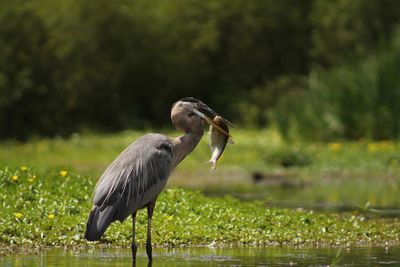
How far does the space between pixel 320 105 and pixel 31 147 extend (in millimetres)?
6953

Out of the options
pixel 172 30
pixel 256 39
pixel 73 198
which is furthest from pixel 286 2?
pixel 73 198

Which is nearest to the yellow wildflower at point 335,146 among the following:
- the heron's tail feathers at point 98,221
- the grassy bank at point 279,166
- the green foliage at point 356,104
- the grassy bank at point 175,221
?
the grassy bank at point 279,166

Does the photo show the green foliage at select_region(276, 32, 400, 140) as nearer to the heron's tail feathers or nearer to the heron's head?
the heron's head

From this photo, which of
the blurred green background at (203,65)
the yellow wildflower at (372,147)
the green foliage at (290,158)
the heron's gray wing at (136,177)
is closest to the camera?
the heron's gray wing at (136,177)

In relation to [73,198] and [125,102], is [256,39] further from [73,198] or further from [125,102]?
[73,198]

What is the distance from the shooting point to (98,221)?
10.4 metres

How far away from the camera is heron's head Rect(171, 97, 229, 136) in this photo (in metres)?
11.4

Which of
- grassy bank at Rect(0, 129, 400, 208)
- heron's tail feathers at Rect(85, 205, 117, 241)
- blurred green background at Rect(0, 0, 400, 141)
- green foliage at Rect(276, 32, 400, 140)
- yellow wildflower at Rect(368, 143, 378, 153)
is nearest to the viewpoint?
heron's tail feathers at Rect(85, 205, 117, 241)

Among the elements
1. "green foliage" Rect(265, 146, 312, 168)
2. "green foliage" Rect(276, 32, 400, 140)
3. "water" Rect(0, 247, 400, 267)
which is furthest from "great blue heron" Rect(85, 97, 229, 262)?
"green foliage" Rect(276, 32, 400, 140)

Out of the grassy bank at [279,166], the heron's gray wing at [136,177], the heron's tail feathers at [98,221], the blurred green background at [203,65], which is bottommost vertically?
the heron's tail feathers at [98,221]

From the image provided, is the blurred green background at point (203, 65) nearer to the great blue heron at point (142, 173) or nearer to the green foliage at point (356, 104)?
the green foliage at point (356, 104)

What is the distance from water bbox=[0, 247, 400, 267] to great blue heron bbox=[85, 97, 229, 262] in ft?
1.17

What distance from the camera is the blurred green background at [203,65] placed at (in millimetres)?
26688

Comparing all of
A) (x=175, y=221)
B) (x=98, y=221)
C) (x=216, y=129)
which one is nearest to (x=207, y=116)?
(x=216, y=129)
